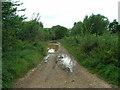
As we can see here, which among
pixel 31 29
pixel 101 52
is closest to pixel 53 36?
pixel 31 29

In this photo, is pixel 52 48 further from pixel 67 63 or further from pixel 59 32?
pixel 59 32

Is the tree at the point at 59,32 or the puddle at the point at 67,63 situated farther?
the tree at the point at 59,32

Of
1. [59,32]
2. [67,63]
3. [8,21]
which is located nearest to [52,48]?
[67,63]

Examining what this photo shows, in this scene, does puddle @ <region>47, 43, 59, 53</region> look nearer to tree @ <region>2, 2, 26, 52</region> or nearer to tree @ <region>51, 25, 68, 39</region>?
tree @ <region>2, 2, 26, 52</region>

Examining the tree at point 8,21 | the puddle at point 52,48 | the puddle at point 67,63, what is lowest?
the puddle at point 67,63

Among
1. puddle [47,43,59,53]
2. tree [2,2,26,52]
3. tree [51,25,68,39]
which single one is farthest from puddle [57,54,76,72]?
tree [51,25,68,39]

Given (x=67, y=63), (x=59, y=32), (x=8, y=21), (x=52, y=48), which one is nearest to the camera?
(x=8, y=21)

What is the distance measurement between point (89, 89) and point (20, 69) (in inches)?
176

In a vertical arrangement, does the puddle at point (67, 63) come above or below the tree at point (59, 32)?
below

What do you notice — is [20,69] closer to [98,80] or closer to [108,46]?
[98,80]

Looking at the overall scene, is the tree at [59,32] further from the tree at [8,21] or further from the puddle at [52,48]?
the tree at [8,21]

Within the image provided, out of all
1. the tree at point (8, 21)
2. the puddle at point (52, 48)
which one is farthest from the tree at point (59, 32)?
the tree at point (8, 21)

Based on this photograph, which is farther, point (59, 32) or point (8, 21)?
point (59, 32)

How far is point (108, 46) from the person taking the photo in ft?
31.3
